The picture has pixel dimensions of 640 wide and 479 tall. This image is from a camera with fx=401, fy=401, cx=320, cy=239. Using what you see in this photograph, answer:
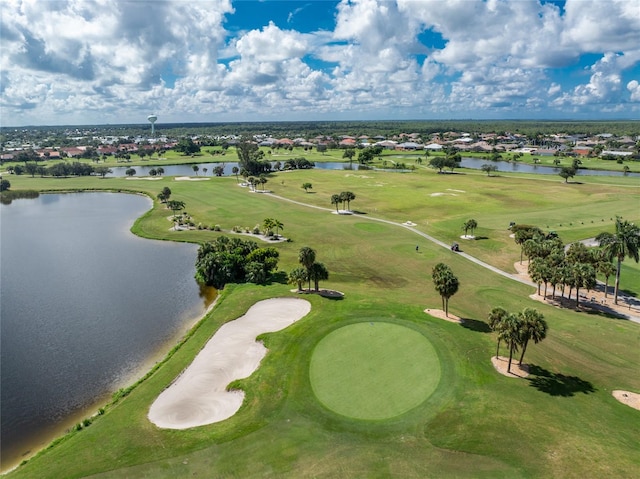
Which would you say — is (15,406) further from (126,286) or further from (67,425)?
(126,286)

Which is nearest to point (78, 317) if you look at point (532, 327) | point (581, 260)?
point (532, 327)

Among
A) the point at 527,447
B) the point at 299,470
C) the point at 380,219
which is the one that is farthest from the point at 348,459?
the point at 380,219

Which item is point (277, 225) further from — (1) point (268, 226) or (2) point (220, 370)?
(2) point (220, 370)

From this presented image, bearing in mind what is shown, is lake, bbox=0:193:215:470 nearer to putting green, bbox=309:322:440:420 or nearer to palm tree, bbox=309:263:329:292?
palm tree, bbox=309:263:329:292

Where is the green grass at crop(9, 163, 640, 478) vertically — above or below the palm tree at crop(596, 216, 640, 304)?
below

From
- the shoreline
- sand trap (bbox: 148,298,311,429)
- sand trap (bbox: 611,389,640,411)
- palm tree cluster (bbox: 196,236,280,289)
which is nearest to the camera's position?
the shoreline

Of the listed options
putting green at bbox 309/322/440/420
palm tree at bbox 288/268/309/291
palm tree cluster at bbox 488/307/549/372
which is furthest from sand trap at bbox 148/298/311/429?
palm tree cluster at bbox 488/307/549/372
